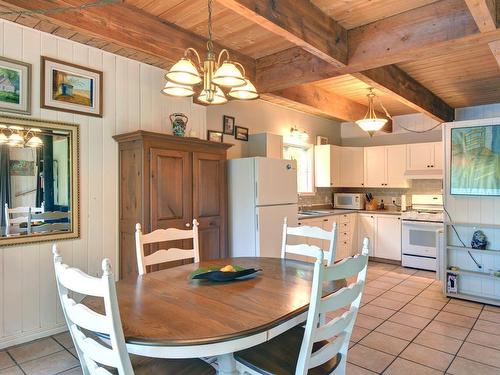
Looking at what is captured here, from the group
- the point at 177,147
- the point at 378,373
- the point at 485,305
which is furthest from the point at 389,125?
the point at 378,373

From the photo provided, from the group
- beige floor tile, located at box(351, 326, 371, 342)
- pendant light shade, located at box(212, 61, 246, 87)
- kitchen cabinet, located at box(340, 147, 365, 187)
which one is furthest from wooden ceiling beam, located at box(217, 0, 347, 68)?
kitchen cabinet, located at box(340, 147, 365, 187)

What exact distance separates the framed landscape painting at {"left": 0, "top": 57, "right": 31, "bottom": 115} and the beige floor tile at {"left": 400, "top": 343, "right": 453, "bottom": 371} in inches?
141

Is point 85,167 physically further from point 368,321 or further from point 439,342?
point 439,342

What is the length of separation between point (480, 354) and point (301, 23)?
9.35 feet

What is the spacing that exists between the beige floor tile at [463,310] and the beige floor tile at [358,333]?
1.16m

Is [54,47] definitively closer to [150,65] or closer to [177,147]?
[150,65]

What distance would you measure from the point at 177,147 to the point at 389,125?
4449 mm

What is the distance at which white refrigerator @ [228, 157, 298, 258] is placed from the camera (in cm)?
374

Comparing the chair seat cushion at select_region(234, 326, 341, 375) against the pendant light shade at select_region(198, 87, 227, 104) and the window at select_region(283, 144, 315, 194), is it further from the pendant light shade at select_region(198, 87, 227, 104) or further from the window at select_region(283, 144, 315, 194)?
the window at select_region(283, 144, 315, 194)

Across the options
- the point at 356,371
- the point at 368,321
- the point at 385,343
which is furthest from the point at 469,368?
the point at 368,321

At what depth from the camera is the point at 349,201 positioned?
615 centimetres

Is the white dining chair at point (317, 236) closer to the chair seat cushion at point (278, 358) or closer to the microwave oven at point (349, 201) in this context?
the chair seat cushion at point (278, 358)

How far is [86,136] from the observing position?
3.07 meters

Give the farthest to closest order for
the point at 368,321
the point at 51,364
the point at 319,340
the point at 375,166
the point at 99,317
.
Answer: the point at 375,166 < the point at 368,321 < the point at 51,364 < the point at 319,340 < the point at 99,317
